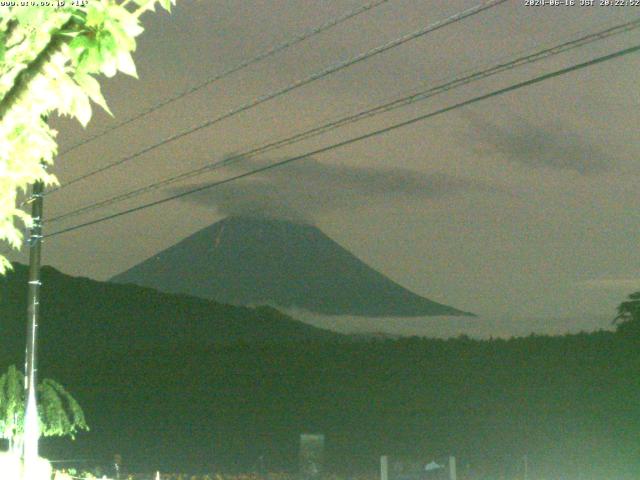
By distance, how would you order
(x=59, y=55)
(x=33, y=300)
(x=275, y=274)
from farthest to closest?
1. (x=275, y=274)
2. (x=33, y=300)
3. (x=59, y=55)

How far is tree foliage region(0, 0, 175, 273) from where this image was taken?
4.05 meters

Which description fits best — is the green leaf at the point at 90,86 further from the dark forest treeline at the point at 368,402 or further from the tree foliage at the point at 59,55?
the dark forest treeline at the point at 368,402

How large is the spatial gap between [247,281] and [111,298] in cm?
6593

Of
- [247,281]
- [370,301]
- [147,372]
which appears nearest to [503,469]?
[147,372]

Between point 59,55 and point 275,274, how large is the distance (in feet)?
512

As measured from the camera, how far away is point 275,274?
160 m

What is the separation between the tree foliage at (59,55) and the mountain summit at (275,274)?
403ft

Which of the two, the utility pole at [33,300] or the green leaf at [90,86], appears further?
the utility pole at [33,300]

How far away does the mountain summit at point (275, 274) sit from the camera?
14388 cm

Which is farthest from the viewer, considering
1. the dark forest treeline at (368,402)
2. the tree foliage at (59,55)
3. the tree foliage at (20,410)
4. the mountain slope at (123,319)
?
the mountain slope at (123,319)

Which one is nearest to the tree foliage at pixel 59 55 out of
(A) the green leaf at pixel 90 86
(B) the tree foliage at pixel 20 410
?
(A) the green leaf at pixel 90 86

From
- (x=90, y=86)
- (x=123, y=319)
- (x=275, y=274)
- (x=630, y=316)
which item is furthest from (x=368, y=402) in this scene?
(x=275, y=274)

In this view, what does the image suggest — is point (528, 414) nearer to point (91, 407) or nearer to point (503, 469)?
point (503, 469)

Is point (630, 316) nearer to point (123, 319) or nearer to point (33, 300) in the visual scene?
point (33, 300)
